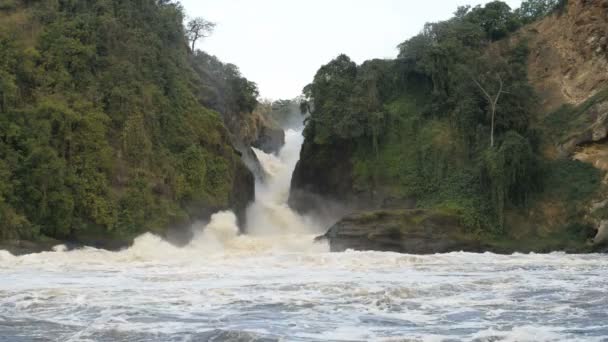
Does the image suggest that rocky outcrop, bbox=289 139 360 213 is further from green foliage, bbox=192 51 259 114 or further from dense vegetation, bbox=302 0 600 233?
green foliage, bbox=192 51 259 114

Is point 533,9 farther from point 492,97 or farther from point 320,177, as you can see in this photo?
point 320,177

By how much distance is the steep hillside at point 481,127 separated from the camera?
127ft

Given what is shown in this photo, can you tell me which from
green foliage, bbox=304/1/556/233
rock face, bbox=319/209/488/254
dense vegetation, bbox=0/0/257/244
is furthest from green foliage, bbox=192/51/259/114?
rock face, bbox=319/209/488/254

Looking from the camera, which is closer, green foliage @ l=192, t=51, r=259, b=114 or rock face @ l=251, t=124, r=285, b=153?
green foliage @ l=192, t=51, r=259, b=114

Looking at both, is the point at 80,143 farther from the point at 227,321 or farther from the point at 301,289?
the point at 227,321

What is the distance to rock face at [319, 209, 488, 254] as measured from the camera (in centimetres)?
3650

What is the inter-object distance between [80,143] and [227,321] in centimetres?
2614

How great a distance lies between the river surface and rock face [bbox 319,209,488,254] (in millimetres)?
3318

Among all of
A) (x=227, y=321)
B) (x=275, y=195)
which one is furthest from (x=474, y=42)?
(x=227, y=321)

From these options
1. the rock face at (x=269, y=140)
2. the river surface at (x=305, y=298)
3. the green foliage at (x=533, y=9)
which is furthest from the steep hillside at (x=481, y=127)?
the rock face at (x=269, y=140)

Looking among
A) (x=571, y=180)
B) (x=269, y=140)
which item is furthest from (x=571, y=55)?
(x=269, y=140)

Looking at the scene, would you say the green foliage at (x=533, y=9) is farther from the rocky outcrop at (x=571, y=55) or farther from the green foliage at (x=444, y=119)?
the rocky outcrop at (x=571, y=55)

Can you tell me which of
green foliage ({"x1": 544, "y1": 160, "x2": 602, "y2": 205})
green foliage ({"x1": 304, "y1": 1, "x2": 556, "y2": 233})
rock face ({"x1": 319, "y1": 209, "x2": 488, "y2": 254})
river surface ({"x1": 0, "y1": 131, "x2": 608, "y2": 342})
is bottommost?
river surface ({"x1": 0, "y1": 131, "x2": 608, "y2": 342})

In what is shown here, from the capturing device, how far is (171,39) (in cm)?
5222
